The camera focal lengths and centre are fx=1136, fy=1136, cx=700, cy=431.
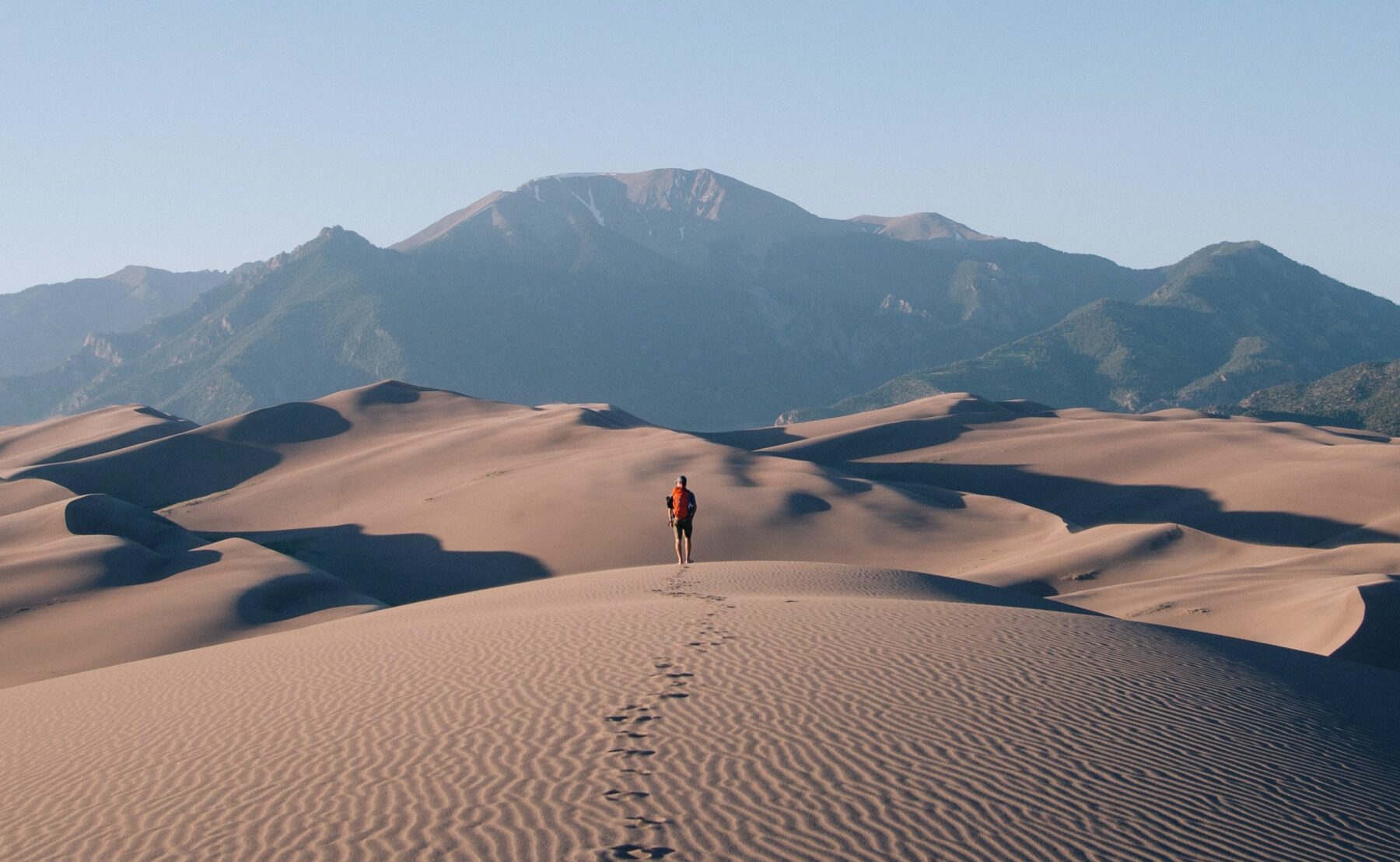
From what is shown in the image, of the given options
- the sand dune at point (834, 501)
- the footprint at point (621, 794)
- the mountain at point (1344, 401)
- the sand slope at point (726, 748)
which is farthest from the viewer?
the mountain at point (1344, 401)

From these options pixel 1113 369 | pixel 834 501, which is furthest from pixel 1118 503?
pixel 1113 369

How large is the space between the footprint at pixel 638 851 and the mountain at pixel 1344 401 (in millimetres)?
92705

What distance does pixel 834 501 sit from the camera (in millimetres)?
31609

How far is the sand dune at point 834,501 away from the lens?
23.1m

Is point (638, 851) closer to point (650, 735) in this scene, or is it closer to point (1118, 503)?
point (650, 735)

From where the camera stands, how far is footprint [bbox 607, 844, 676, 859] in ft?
18.6

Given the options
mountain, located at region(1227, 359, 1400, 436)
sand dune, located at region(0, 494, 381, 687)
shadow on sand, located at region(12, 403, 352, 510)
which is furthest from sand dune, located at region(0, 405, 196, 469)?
mountain, located at region(1227, 359, 1400, 436)

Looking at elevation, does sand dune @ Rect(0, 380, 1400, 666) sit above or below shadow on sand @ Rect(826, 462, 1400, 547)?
above

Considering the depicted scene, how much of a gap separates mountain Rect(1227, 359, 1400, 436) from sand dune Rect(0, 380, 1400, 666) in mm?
40296

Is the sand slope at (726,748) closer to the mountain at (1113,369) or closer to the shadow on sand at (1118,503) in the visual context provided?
the shadow on sand at (1118,503)

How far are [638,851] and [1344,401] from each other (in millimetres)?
111809

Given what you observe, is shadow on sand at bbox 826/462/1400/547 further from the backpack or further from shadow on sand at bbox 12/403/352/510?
shadow on sand at bbox 12/403/352/510

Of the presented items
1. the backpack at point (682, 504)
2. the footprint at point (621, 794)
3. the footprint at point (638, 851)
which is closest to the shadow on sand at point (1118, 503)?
the backpack at point (682, 504)

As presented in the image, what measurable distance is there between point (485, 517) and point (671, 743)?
85.4 feet
